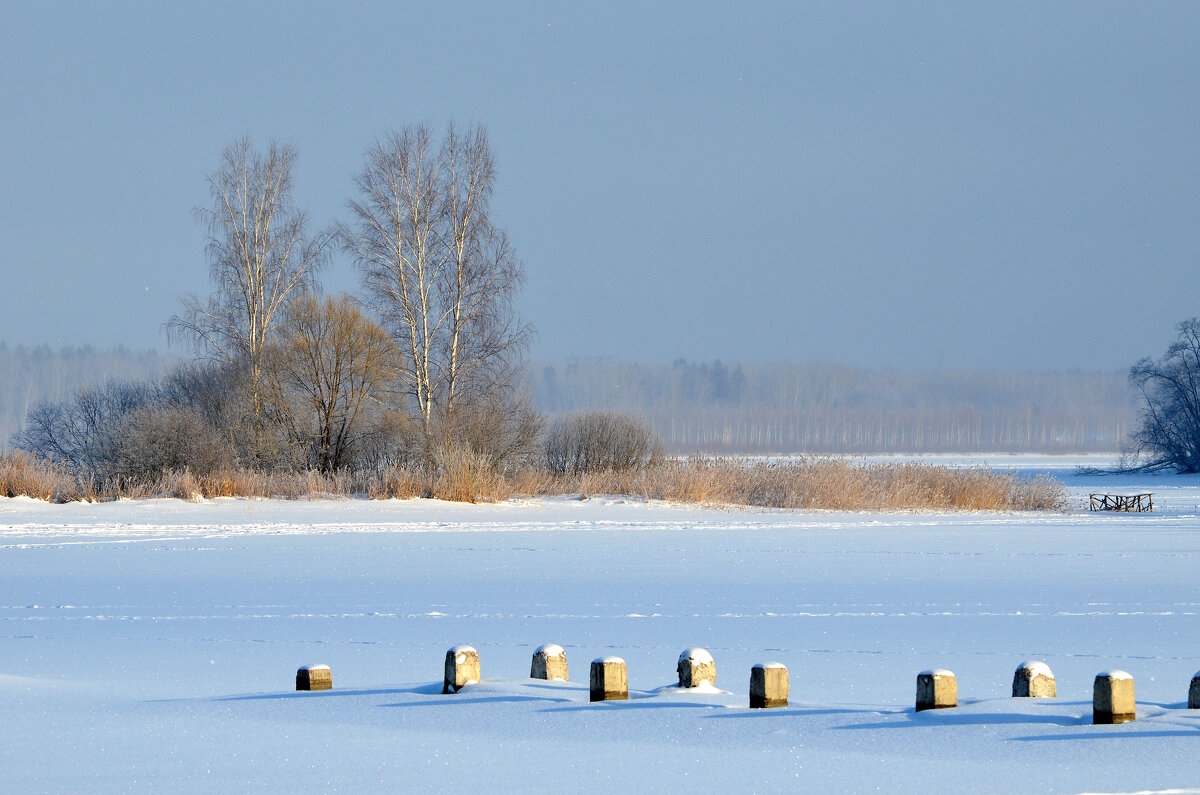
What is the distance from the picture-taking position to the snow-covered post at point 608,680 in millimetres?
4527

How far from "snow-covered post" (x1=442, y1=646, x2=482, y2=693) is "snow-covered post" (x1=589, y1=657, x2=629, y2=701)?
1.85 feet

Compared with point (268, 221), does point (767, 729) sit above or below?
below

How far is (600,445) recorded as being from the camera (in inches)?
1283

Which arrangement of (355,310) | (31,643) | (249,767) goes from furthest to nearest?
(355,310)
(31,643)
(249,767)

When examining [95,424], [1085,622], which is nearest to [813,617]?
[1085,622]

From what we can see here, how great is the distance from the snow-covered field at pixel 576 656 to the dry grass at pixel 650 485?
6704 mm

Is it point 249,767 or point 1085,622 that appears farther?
point 1085,622

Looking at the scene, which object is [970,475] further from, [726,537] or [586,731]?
[586,731]

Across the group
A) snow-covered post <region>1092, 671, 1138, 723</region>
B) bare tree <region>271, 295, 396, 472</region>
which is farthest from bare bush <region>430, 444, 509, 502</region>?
snow-covered post <region>1092, 671, 1138, 723</region>

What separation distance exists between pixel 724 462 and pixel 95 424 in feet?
55.2

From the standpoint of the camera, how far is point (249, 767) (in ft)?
13.1

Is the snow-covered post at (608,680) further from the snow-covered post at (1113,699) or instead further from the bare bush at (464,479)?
the bare bush at (464,479)

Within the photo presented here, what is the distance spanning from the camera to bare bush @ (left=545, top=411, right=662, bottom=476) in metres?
32.5

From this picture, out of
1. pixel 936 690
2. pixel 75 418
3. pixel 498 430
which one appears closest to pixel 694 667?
pixel 936 690
